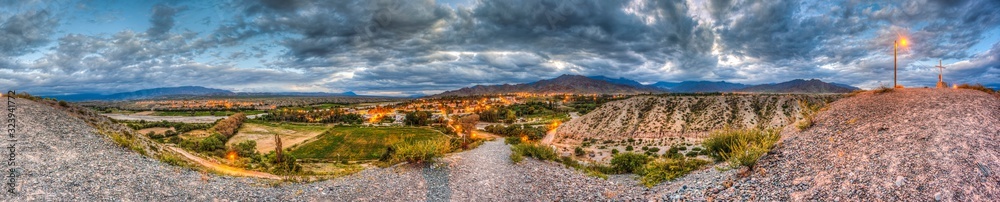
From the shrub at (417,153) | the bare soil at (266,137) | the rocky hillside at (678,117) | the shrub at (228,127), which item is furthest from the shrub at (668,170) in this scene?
the shrub at (228,127)

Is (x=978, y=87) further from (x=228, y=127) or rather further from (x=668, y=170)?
(x=228, y=127)

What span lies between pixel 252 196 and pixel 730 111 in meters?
94.5

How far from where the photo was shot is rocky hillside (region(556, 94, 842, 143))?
3145 inches

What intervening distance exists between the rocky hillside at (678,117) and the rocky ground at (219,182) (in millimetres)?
61399

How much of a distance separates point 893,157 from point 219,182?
20744mm

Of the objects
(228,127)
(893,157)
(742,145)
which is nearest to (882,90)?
(742,145)

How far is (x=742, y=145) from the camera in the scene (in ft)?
47.9

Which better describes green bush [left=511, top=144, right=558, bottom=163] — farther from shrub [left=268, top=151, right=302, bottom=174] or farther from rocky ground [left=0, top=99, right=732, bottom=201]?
shrub [left=268, top=151, right=302, bottom=174]

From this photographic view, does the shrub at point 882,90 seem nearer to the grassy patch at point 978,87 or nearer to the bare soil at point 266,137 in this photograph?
the grassy patch at point 978,87

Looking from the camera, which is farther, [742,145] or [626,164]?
[626,164]

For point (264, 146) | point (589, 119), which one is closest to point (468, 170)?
point (264, 146)

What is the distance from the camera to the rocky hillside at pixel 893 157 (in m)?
8.08

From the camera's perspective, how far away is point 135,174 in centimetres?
1431

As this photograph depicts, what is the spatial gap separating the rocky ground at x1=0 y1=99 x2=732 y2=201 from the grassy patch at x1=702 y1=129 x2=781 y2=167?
2.61 feet
